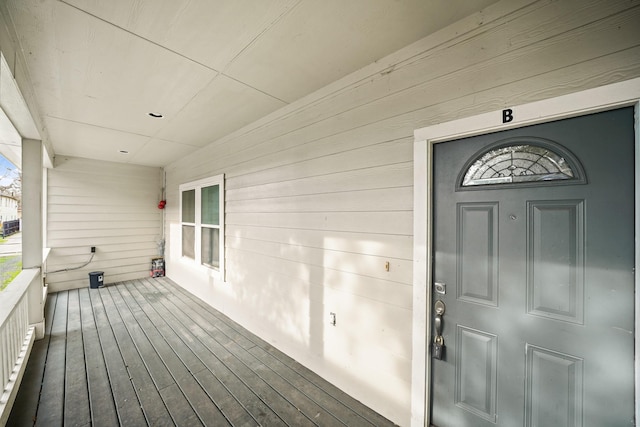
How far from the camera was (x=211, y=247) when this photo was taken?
4.30 meters

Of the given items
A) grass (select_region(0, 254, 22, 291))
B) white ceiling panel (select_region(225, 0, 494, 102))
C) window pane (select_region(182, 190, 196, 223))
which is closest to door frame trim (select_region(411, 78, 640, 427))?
white ceiling panel (select_region(225, 0, 494, 102))

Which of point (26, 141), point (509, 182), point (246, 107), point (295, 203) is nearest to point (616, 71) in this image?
point (509, 182)

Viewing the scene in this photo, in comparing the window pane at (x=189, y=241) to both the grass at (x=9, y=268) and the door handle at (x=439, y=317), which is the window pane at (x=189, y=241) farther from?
the door handle at (x=439, y=317)

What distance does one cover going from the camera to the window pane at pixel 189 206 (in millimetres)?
4891

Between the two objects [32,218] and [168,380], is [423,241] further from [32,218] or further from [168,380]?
[32,218]

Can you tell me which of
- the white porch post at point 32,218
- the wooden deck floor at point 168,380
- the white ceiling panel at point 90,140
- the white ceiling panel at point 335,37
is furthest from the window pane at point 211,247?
the white ceiling panel at point 335,37

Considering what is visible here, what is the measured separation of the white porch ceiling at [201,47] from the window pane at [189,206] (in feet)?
7.08

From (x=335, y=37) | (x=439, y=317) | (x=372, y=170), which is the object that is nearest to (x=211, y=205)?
(x=372, y=170)

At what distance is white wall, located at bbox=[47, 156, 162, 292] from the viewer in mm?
4992

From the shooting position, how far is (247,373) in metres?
2.41

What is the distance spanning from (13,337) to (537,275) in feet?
13.8

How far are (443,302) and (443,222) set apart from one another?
20.3 inches

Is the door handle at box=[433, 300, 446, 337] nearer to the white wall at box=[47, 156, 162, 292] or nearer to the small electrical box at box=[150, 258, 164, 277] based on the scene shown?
the small electrical box at box=[150, 258, 164, 277]

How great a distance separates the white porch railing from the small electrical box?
2885 mm
